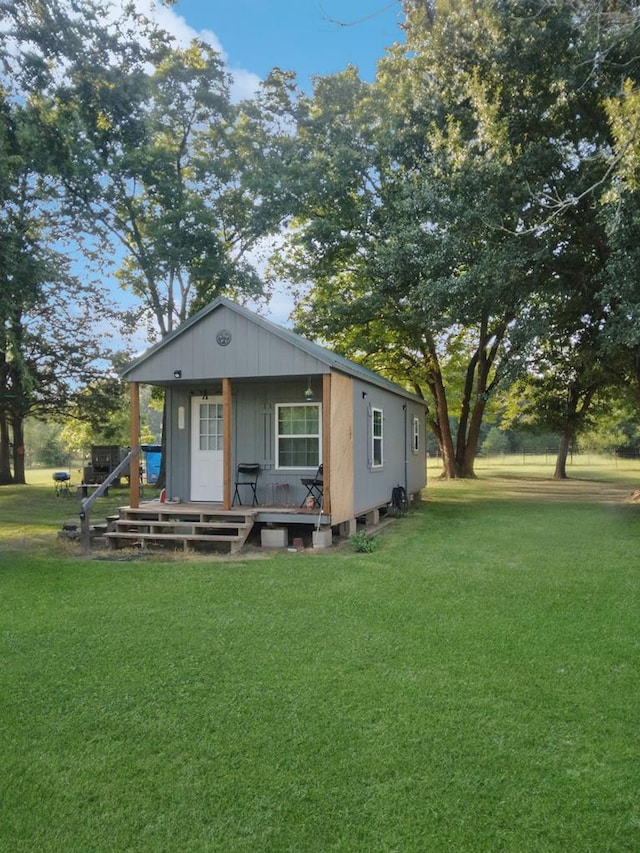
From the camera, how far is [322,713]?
345cm

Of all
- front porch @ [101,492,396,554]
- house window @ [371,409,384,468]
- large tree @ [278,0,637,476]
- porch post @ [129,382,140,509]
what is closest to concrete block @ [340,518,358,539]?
front porch @ [101,492,396,554]

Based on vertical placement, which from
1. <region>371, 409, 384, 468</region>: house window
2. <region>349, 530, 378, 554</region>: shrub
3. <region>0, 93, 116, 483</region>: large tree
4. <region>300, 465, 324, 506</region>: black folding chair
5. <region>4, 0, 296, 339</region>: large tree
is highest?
→ <region>4, 0, 296, 339</region>: large tree

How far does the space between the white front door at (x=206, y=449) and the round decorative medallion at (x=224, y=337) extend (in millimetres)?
1569

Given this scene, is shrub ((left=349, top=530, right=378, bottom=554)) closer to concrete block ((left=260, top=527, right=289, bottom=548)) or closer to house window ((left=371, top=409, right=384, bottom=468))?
concrete block ((left=260, top=527, right=289, bottom=548))

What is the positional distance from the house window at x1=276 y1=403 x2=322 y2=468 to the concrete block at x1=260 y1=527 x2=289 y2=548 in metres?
1.50

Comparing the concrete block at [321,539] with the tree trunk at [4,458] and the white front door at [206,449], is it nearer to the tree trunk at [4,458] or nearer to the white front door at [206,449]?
the white front door at [206,449]

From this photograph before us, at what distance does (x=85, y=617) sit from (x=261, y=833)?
3.60 meters

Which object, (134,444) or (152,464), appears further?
(152,464)

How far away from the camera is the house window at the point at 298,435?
10.4 meters

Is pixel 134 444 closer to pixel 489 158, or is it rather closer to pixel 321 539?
pixel 321 539

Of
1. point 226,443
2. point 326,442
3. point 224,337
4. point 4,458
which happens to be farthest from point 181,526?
point 4,458

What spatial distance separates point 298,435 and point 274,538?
200 cm

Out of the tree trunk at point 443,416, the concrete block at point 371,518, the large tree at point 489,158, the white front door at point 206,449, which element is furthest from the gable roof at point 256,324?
the tree trunk at point 443,416

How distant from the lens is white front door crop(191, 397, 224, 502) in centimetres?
1105
